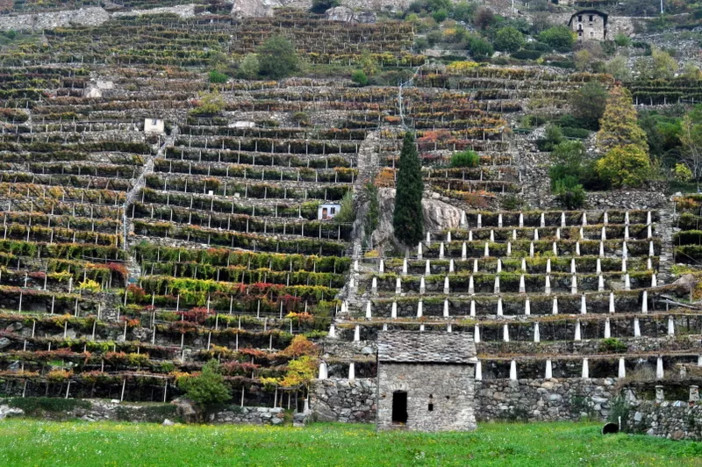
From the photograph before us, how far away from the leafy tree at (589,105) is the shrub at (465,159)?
15.7 m

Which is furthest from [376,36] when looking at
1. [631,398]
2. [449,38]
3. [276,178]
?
[631,398]

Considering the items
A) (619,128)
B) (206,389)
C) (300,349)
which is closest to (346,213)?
(300,349)

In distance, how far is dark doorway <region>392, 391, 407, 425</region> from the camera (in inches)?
1662

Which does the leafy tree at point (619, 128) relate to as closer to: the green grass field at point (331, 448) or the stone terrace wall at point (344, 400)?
the stone terrace wall at point (344, 400)

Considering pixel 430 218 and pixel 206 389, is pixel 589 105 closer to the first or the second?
pixel 430 218

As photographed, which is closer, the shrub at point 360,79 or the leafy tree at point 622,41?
the shrub at point 360,79

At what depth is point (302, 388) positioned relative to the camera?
5184cm

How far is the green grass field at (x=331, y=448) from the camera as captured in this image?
3247cm

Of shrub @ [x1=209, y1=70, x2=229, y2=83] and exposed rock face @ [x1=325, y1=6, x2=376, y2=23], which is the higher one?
exposed rock face @ [x1=325, y1=6, x2=376, y2=23]

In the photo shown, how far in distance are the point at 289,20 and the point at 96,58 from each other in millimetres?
25961

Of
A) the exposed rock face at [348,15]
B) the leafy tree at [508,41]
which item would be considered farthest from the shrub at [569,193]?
the exposed rock face at [348,15]

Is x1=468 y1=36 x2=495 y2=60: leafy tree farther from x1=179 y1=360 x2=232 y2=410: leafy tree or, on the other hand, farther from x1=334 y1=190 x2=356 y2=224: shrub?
x1=179 y1=360 x2=232 y2=410: leafy tree

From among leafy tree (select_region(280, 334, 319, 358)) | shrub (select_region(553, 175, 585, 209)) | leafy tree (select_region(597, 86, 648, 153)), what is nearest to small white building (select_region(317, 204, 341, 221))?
shrub (select_region(553, 175, 585, 209))

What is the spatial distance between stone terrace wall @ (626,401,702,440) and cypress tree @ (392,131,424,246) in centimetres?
3140
